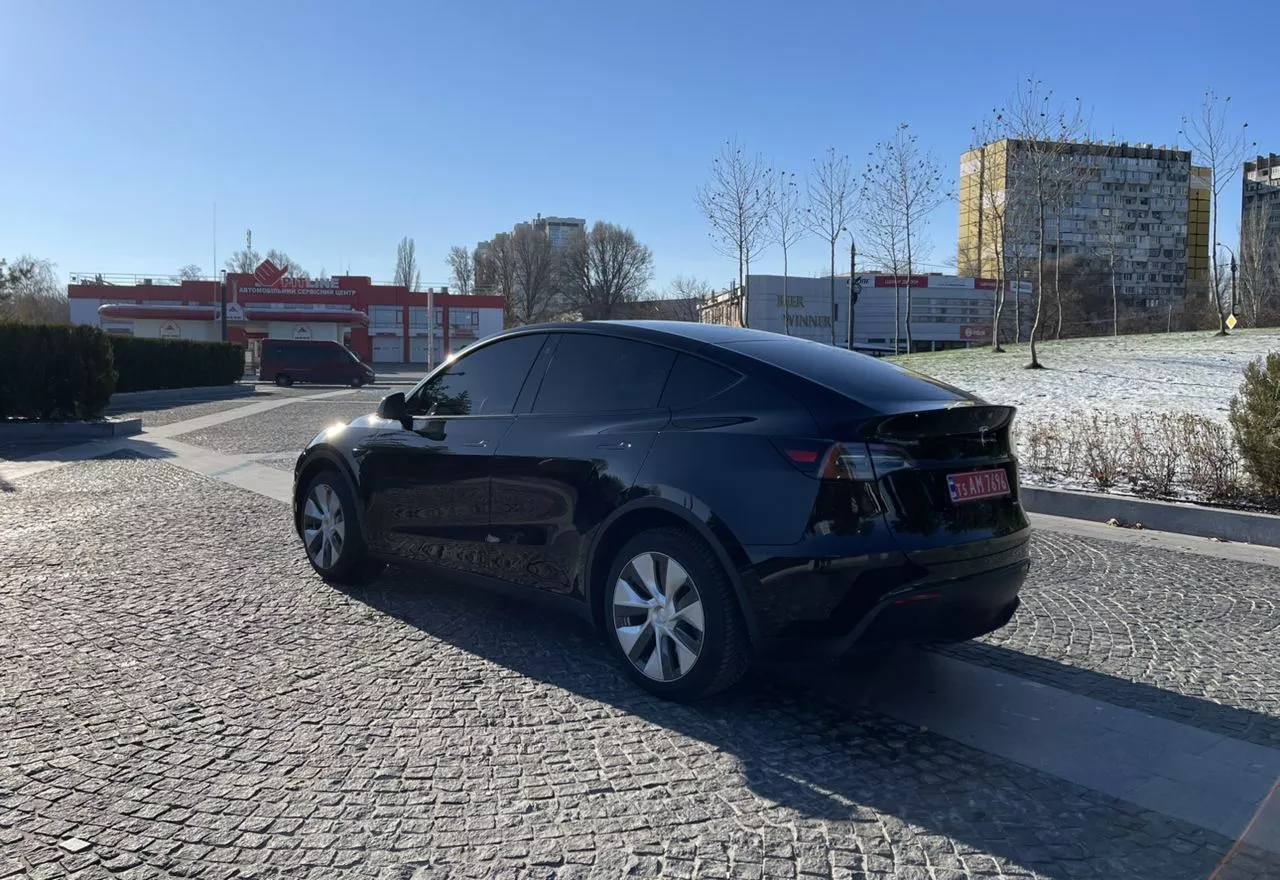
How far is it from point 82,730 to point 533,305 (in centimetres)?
8696

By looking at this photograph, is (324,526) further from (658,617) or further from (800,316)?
(800,316)

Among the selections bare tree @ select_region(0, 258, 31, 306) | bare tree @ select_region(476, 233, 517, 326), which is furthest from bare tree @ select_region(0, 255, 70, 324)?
bare tree @ select_region(476, 233, 517, 326)

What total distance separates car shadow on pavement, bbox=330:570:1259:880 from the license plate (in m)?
0.94

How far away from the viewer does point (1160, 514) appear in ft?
26.3

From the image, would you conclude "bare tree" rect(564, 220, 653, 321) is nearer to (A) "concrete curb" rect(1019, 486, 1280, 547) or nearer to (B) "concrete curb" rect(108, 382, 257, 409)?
(B) "concrete curb" rect(108, 382, 257, 409)

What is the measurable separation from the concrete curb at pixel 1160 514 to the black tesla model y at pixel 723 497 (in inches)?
137

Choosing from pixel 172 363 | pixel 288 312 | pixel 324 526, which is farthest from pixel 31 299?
pixel 324 526

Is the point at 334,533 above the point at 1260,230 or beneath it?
beneath

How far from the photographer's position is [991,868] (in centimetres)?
272

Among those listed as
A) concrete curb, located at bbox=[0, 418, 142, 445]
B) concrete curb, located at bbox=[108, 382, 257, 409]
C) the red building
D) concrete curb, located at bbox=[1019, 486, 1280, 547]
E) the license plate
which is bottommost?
concrete curb, located at bbox=[1019, 486, 1280, 547]

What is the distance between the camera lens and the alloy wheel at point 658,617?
3795 millimetres

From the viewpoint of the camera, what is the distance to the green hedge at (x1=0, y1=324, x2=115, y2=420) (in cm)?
1498

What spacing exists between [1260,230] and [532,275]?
56.5 meters

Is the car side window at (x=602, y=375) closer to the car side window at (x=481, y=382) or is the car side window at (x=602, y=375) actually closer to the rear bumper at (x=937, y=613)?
the car side window at (x=481, y=382)
